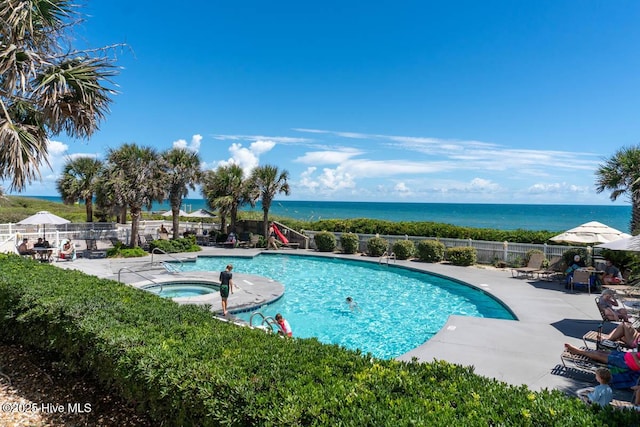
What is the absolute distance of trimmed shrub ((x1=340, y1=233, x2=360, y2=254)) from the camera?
22.6m

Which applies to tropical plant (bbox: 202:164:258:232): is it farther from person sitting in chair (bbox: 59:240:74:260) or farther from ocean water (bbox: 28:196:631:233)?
ocean water (bbox: 28:196:631:233)

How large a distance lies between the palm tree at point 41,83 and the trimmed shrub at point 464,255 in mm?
15971

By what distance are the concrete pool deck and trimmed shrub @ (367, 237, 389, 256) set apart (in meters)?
6.00

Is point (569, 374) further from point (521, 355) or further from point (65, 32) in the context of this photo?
point (65, 32)

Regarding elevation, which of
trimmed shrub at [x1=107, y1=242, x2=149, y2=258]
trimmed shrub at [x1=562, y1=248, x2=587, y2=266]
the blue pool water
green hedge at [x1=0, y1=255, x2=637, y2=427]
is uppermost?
green hedge at [x1=0, y1=255, x2=637, y2=427]

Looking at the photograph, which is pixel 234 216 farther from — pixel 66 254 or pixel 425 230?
pixel 425 230

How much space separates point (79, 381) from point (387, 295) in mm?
10888

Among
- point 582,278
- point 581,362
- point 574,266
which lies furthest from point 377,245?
point 581,362

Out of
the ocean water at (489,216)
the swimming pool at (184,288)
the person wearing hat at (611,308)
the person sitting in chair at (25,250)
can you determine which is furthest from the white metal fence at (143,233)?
the ocean water at (489,216)

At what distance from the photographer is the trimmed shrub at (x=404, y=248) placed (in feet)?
67.2

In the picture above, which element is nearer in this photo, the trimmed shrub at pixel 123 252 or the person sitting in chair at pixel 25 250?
the person sitting in chair at pixel 25 250

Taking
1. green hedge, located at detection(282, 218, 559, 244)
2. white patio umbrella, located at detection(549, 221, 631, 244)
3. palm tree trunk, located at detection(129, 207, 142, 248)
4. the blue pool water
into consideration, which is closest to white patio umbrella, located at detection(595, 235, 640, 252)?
the blue pool water

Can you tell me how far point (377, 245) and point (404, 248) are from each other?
1.59 m

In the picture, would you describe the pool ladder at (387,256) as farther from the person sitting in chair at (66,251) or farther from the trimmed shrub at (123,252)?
the person sitting in chair at (66,251)
